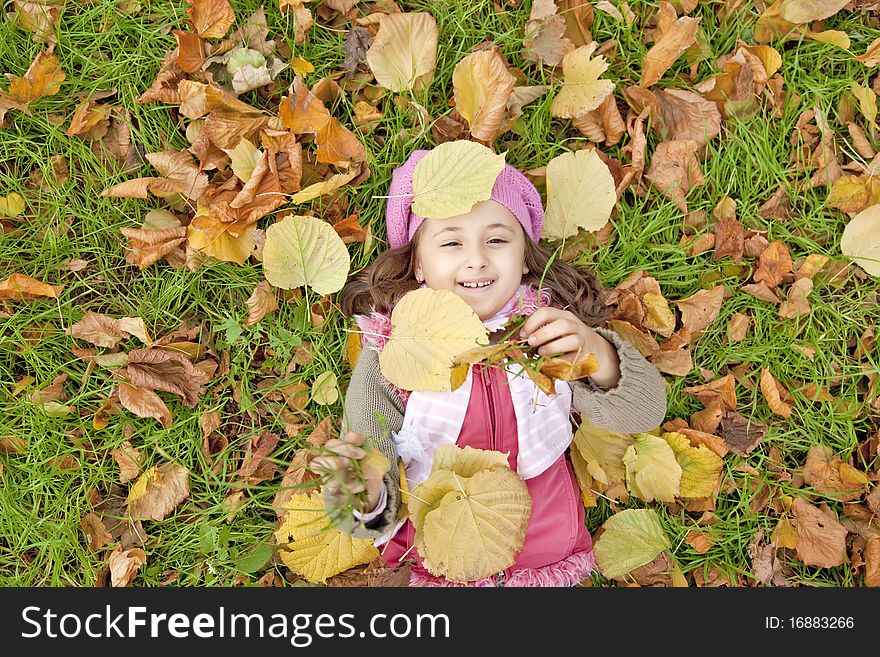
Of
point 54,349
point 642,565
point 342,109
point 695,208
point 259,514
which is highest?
point 342,109

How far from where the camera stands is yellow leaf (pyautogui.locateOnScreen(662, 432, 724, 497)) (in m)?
2.18

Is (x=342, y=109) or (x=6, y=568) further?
(x=342, y=109)

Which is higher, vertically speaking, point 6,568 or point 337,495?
point 337,495

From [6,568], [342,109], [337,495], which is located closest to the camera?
[337,495]

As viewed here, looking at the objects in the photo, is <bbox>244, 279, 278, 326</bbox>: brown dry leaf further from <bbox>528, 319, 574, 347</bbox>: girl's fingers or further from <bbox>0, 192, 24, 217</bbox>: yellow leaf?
<bbox>528, 319, 574, 347</bbox>: girl's fingers

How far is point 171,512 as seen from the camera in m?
2.22

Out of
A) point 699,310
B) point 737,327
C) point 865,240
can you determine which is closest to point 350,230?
point 699,310

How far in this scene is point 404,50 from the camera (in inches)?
87.5

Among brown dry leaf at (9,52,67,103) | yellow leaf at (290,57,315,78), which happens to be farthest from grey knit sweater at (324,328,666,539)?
brown dry leaf at (9,52,67,103)

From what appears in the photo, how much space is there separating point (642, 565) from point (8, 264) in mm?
2147

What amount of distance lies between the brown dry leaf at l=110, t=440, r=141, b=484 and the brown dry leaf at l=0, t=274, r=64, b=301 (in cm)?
52

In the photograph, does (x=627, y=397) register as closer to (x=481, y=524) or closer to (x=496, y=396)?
(x=496, y=396)

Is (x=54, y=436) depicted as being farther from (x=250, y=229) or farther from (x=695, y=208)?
(x=695, y=208)

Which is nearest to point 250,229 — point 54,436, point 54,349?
point 54,349
